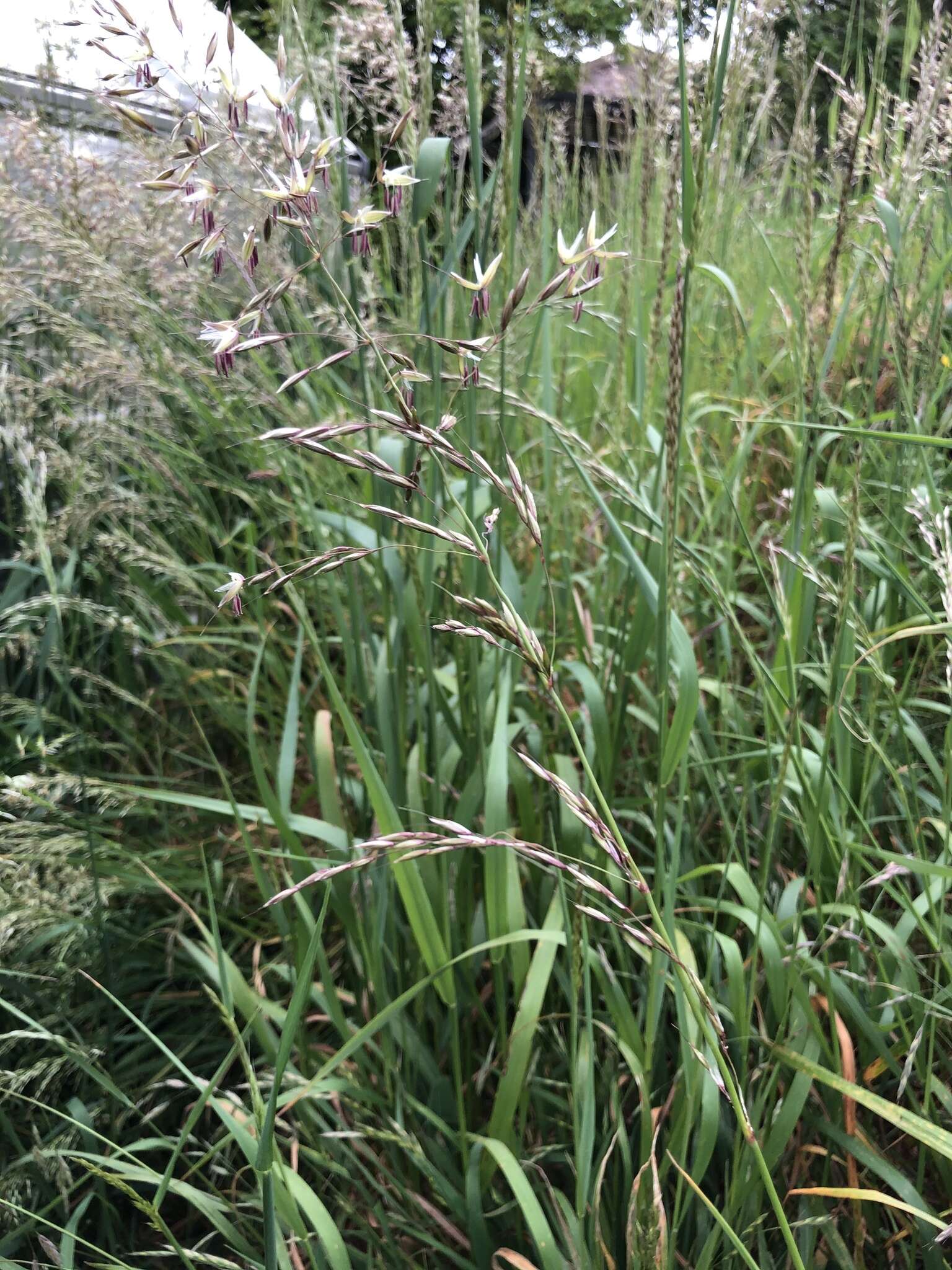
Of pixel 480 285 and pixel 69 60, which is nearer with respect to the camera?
pixel 480 285

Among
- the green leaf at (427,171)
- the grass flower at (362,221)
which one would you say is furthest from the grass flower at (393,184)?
the green leaf at (427,171)

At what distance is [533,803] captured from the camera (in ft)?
3.94

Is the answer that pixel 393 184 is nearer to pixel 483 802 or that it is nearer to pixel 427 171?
pixel 427 171

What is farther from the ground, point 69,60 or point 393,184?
point 69,60

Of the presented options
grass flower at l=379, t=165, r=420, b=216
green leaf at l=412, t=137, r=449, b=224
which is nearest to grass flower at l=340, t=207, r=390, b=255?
grass flower at l=379, t=165, r=420, b=216

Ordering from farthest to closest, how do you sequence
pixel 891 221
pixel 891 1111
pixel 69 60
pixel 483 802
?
pixel 69 60, pixel 483 802, pixel 891 221, pixel 891 1111

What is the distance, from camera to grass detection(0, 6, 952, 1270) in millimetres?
793

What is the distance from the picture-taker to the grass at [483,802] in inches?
31.2

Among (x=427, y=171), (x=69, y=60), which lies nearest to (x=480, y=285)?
(x=427, y=171)

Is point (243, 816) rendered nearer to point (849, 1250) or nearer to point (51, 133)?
point (849, 1250)

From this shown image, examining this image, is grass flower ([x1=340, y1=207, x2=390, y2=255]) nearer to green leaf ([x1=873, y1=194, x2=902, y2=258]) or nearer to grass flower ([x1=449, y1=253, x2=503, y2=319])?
grass flower ([x1=449, y1=253, x2=503, y2=319])

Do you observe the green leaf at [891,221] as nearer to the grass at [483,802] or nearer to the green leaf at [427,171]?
the grass at [483,802]

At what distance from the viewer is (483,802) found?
3.86 ft

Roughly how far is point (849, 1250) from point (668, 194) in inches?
42.6
